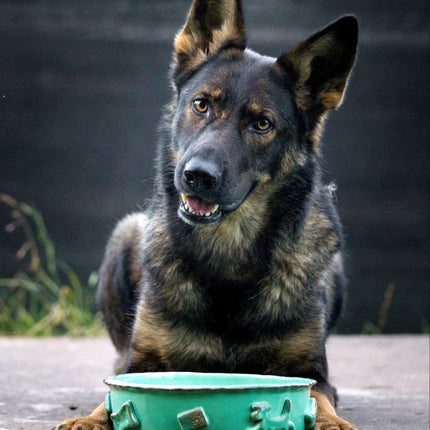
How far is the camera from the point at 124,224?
4.59 metres

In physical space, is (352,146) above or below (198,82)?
below

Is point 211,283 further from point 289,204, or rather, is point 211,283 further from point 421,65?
point 421,65

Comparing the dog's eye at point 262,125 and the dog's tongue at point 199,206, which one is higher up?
the dog's eye at point 262,125

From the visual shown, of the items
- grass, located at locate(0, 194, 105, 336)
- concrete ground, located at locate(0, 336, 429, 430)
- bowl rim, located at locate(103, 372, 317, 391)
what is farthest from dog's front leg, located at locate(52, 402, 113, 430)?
grass, located at locate(0, 194, 105, 336)

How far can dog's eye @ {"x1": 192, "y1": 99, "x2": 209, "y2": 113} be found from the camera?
10.6ft

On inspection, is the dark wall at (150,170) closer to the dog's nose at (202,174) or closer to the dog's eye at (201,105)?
the dog's eye at (201,105)

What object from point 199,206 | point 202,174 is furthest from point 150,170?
point 202,174

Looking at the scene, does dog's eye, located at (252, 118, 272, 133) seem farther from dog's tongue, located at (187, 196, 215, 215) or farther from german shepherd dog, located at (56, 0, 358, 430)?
dog's tongue, located at (187, 196, 215, 215)

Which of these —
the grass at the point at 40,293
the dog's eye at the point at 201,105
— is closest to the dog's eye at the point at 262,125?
the dog's eye at the point at 201,105

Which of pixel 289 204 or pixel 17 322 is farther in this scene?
pixel 17 322

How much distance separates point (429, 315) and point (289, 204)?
13.1 feet

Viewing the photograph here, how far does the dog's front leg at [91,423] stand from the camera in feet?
8.97

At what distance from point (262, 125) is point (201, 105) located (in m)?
0.27

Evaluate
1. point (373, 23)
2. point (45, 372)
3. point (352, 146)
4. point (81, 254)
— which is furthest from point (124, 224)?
point (373, 23)
